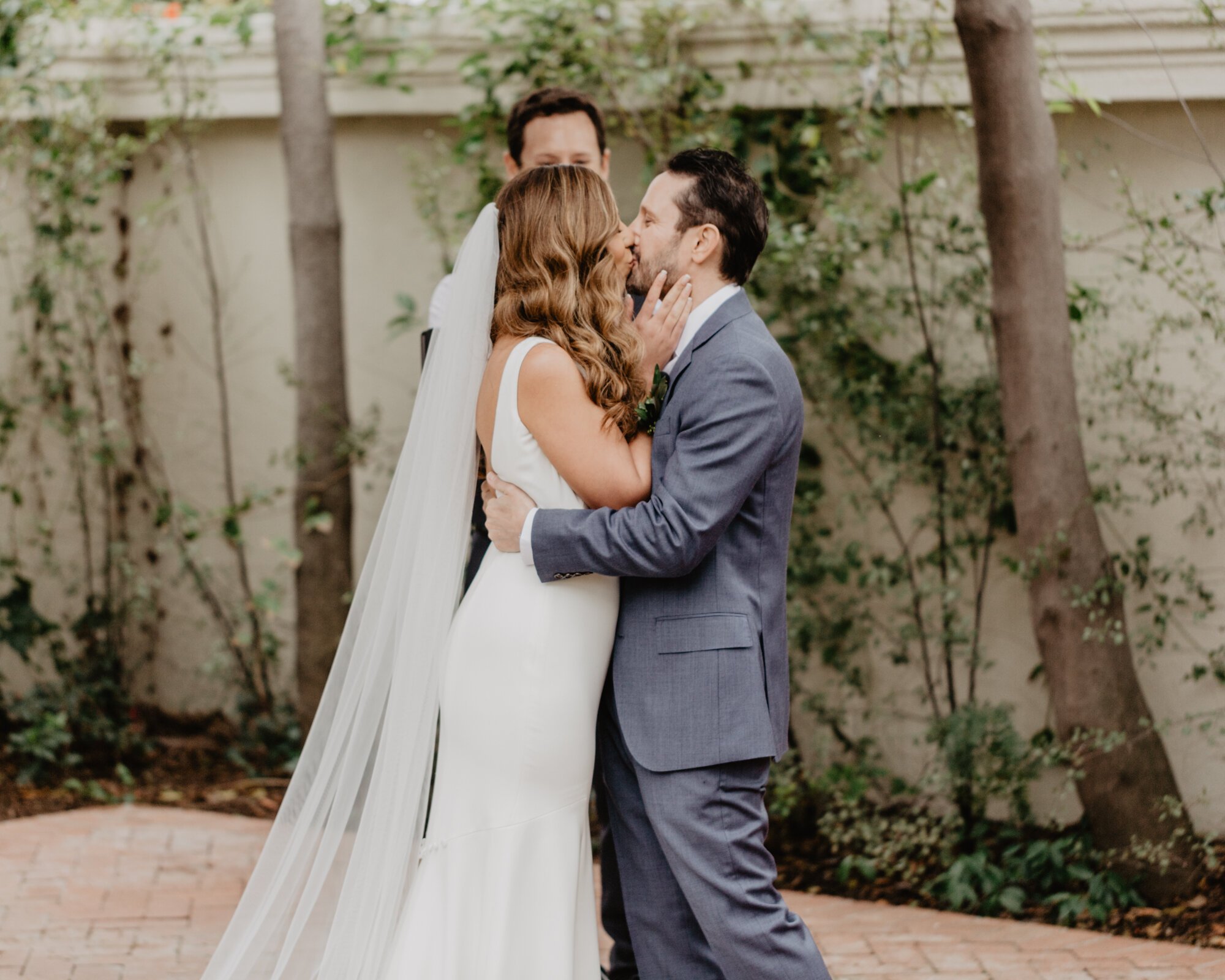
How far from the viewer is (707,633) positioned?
2.70 meters

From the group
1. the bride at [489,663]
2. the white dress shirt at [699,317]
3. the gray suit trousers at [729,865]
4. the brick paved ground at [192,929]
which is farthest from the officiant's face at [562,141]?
the brick paved ground at [192,929]

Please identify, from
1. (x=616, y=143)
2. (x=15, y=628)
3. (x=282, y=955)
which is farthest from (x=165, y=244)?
(x=282, y=955)

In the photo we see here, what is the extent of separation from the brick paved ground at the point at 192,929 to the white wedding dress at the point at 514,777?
1.27 m

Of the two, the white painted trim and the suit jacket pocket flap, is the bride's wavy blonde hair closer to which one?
the suit jacket pocket flap

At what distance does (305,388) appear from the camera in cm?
545

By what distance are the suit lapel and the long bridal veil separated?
0.47m

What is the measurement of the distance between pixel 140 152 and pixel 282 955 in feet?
15.0

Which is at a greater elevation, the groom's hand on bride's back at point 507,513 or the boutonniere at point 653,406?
the boutonniere at point 653,406

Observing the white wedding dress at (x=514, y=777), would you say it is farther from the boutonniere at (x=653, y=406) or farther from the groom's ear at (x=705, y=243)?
the groom's ear at (x=705, y=243)

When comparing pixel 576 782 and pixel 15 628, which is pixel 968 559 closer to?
pixel 576 782

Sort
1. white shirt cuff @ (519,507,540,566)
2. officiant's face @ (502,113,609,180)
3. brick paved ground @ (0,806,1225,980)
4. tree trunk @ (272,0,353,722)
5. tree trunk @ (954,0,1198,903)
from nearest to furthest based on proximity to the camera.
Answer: white shirt cuff @ (519,507,540,566)
brick paved ground @ (0,806,1225,980)
officiant's face @ (502,113,609,180)
tree trunk @ (954,0,1198,903)
tree trunk @ (272,0,353,722)

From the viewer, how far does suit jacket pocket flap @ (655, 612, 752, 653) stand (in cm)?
269

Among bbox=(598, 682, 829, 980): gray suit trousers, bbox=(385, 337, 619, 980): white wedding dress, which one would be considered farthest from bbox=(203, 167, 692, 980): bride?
bbox=(598, 682, 829, 980): gray suit trousers

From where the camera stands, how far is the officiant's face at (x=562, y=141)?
3.85 metres
